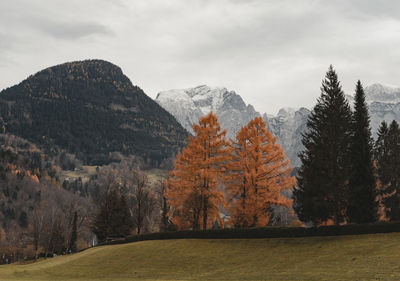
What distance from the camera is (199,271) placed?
32531mm

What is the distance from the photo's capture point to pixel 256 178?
46125 mm

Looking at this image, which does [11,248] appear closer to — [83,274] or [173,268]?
[83,274]

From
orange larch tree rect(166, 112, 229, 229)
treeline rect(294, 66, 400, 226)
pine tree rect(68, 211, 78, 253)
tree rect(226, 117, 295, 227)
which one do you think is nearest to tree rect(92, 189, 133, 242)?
pine tree rect(68, 211, 78, 253)

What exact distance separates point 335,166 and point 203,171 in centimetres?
1542

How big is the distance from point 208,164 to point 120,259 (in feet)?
49.7

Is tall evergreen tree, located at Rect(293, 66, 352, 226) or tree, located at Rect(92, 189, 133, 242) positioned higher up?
tall evergreen tree, located at Rect(293, 66, 352, 226)

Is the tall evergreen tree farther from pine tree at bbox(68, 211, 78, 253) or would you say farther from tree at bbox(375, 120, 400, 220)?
pine tree at bbox(68, 211, 78, 253)

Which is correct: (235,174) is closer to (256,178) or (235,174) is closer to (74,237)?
(256,178)

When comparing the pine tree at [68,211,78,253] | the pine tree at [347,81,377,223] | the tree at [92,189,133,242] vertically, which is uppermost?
the pine tree at [347,81,377,223]

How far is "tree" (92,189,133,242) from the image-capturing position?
81188 mm

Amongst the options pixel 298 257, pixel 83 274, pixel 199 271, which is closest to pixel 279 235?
pixel 298 257

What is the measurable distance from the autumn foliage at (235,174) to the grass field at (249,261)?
5624 millimetres

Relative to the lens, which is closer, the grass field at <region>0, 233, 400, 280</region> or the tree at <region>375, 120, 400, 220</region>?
the grass field at <region>0, 233, 400, 280</region>

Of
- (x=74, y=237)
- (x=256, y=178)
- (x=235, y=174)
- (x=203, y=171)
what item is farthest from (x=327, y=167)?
(x=74, y=237)
